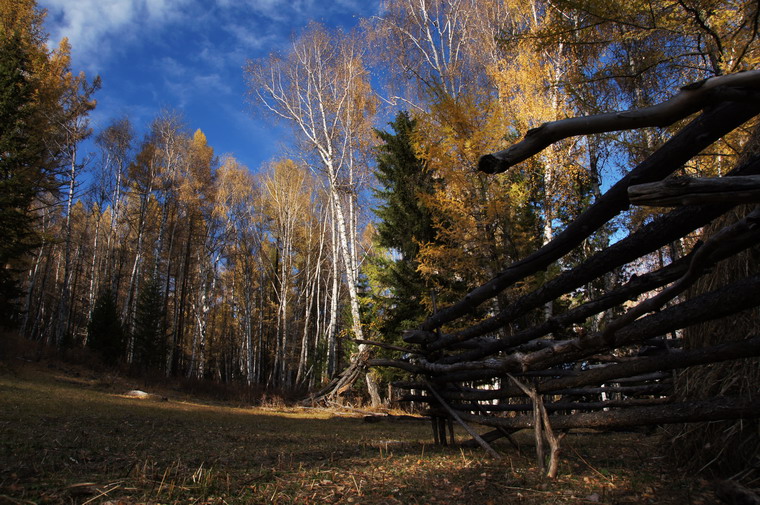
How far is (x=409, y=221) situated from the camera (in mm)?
13109

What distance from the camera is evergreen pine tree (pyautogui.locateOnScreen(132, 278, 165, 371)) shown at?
22.3m

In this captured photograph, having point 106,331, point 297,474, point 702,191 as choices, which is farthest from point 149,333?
point 702,191

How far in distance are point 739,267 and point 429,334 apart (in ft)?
9.66

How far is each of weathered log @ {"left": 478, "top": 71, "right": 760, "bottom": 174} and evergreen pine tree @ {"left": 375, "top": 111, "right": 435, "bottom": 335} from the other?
10.5 meters

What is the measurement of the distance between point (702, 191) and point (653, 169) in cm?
59

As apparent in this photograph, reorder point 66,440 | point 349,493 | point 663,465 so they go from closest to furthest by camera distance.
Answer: point 349,493 < point 663,465 < point 66,440

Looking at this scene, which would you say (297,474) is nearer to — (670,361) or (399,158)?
(670,361)

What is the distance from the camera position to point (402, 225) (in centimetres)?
1332

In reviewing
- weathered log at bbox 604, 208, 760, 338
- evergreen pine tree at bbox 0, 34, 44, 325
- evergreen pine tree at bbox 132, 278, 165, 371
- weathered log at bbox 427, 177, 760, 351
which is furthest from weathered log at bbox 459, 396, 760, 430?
evergreen pine tree at bbox 132, 278, 165, 371

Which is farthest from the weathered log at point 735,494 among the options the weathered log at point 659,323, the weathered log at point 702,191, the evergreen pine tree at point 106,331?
the evergreen pine tree at point 106,331

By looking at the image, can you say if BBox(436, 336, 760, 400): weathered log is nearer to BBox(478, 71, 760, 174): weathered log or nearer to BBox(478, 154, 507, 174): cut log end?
BBox(478, 71, 760, 174): weathered log

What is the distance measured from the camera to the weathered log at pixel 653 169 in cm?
166

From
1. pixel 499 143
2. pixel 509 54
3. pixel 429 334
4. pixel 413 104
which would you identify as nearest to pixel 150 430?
pixel 429 334

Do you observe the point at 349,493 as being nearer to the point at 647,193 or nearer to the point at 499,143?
the point at 647,193
